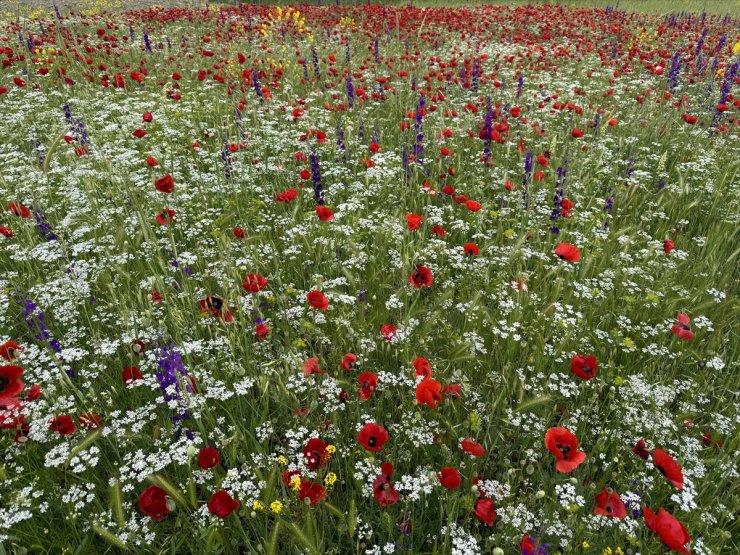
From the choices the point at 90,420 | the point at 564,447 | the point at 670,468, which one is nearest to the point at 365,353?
the point at 564,447

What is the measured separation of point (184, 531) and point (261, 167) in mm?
3446

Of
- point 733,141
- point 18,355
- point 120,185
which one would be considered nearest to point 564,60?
point 733,141

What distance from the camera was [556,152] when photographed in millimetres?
5121

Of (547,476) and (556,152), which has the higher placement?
(556,152)

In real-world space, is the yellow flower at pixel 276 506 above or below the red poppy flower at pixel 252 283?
below

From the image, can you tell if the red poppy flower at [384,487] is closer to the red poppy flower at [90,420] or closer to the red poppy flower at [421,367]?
the red poppy flower at [421,367]

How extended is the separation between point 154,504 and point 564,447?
158 centimetres

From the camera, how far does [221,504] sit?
1605 millimetres

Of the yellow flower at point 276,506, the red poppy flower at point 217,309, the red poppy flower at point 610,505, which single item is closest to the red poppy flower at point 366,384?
the yellow flower at point 276,506

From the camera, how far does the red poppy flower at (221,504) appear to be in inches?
62.7

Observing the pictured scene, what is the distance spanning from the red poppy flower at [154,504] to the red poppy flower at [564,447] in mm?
1451

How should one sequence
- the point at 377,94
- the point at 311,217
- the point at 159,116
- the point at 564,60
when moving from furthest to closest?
1. the point at 564,60
2. the point at 377,94
3. the point at 159,116
4. the point at 311,217

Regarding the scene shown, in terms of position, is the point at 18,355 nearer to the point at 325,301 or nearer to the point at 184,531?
the point at 184,531

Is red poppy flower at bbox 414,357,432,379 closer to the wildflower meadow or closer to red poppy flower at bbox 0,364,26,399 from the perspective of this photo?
the wildflower meadow
